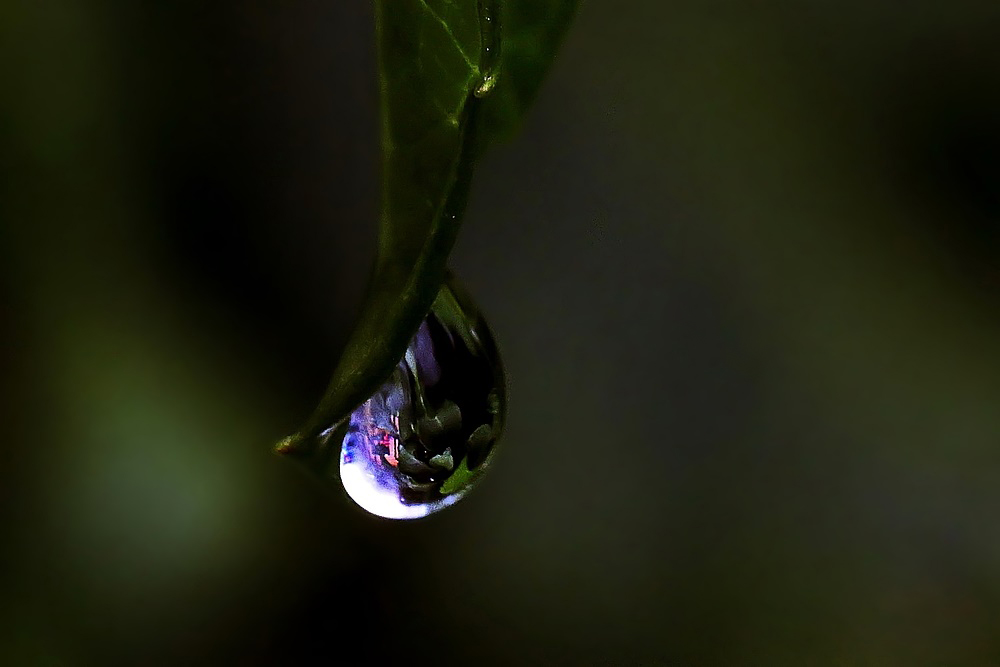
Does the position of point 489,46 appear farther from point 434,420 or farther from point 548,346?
point 548,346

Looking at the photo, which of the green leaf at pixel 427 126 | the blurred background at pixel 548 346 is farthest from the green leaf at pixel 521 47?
the blurred background at pixel 548 346

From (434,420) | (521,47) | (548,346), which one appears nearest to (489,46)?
(521,47)

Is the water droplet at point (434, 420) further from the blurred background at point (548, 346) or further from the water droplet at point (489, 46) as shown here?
the blurred background at point (548, 346)

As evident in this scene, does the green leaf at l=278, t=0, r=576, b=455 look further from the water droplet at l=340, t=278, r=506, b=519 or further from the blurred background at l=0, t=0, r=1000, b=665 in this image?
the blurred background at l=0, t=0, r=1000, b=665

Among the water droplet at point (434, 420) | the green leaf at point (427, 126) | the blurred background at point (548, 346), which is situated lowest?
the green leaf at point (427, 126)

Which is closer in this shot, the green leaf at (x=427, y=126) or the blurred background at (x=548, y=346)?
the green leaf at (x=427, y=126)

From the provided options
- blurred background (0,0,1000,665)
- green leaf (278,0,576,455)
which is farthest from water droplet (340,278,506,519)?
blurred background (0,0,1000,665)

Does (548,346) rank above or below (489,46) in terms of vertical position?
above
